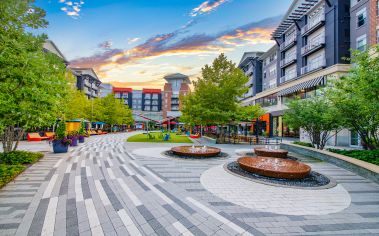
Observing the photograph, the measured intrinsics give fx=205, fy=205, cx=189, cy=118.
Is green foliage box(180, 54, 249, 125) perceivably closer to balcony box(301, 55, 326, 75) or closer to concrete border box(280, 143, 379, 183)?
concrete border box(280, 143, 379, 183)

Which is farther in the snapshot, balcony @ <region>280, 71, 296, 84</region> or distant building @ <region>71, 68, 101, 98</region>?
distant building @ <region>71, 68, 101, 98</region>

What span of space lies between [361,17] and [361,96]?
21.7 meters

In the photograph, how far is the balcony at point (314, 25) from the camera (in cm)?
2828

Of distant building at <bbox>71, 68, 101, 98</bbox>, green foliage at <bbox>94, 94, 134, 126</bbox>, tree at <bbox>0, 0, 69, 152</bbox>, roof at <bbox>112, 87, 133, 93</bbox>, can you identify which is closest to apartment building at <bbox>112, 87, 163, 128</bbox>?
roof at <bbox>112, 87, 133, 93</bbox>

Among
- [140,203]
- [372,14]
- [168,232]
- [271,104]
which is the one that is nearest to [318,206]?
[168,232]

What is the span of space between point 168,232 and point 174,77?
97.5m

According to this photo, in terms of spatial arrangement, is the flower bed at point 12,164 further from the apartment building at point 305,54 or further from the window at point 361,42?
the window at point 361,42

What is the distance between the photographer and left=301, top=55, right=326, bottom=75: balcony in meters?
27.7

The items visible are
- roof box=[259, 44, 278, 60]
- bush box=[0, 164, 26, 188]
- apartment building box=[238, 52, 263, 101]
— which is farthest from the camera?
apartment building box=[238, 52, 263, 101]

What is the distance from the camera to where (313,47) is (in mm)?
29547

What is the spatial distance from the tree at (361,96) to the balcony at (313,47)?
1810 centimetres

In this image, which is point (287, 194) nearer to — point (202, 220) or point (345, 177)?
point (202, 220)

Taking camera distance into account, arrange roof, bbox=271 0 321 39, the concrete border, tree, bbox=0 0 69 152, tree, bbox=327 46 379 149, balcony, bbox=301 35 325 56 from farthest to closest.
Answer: roof, bbox=271 0 321 39 < balcony, bbox=301 35 325 56 < the concrete border < tree, bbox=327 46 379 149 < tree, bbox=0 0 69 152

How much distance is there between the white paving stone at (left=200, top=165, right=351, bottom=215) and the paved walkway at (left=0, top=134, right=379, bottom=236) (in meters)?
0.04
